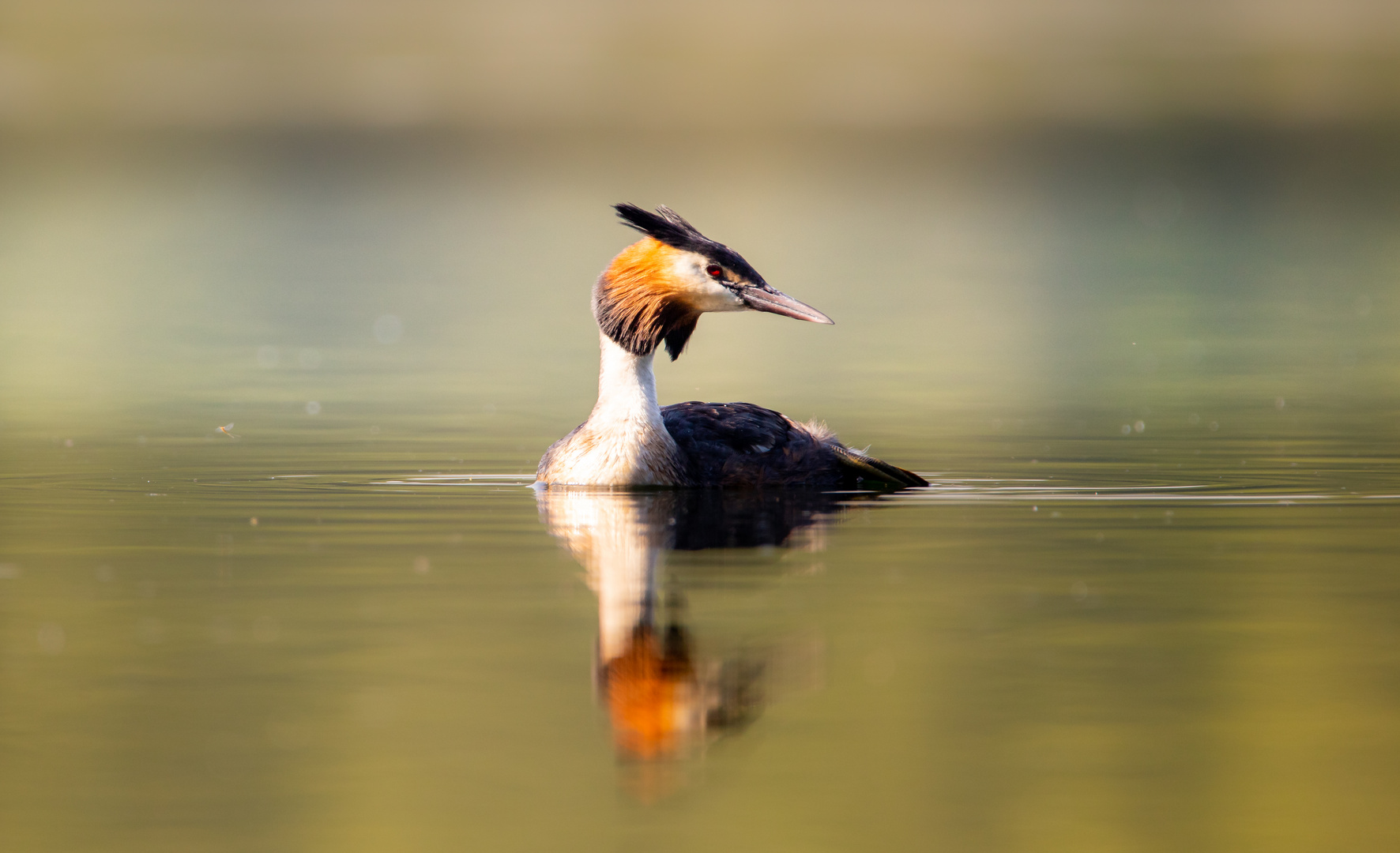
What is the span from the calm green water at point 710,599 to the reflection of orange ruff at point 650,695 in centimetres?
2

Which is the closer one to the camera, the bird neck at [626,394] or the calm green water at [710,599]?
the calm green water at [710,599]

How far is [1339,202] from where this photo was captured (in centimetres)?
6244

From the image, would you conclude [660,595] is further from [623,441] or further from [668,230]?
[668,230]

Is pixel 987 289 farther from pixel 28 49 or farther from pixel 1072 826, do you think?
pixel 28 49

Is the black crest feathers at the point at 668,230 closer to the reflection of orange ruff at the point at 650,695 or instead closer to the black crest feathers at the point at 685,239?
the black crest feathers at the point at 685,239

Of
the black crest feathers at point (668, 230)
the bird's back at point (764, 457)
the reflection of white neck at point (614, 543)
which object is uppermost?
the black crest feathers at point (668, 230)

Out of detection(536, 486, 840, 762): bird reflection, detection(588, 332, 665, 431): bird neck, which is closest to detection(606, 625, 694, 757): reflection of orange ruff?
detection(536, 486, 840, 762): bird reflection

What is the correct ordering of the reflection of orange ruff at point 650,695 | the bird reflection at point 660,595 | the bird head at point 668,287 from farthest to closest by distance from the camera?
the bird head at point 668,287 → the bird reflection at point 660,595 → the reflection of orange ruff at point 650,695

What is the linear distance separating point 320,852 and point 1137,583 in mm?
5118

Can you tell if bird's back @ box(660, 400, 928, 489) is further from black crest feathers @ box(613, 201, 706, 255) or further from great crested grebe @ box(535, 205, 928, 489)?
black crest feathers @ box(613, 201, 706, 255)

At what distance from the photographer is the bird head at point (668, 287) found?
14.4 meters

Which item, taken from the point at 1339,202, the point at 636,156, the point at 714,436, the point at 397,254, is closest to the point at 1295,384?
the point at 714,436

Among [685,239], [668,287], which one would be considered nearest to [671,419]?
[668,287]

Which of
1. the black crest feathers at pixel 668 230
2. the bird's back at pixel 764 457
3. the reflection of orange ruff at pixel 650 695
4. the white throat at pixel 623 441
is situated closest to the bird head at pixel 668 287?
the black crest feathers at pixel 668 230
